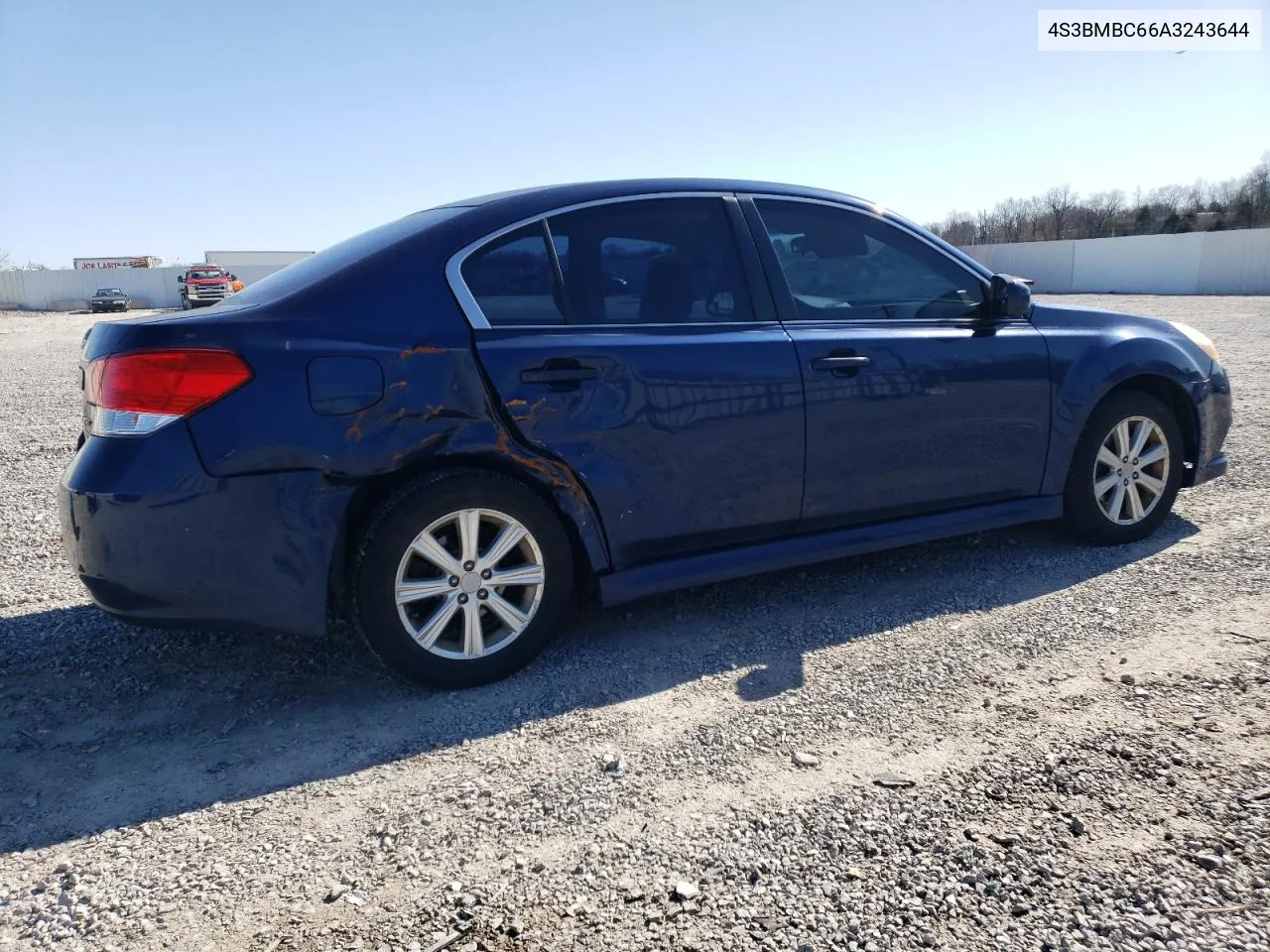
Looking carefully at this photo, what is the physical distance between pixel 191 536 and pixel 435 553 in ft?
2.43

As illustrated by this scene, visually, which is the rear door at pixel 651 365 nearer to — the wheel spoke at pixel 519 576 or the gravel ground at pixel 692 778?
the wheel spoke at pixel 519 576

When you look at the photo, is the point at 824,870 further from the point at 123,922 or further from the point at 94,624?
the point at 94,624

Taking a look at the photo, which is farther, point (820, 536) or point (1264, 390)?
point (1264, 390)

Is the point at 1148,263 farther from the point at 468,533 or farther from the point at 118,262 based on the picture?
the point at 118,262

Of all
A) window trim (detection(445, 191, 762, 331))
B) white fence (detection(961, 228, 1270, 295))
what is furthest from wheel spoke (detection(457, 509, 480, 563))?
white fence (detection(961, 228, 1270, 295))

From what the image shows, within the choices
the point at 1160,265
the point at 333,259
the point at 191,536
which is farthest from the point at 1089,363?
the point at 1160,265

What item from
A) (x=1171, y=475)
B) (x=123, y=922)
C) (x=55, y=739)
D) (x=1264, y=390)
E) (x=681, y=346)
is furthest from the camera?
(x=1264, y=390)

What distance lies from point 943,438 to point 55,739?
3.47 metres

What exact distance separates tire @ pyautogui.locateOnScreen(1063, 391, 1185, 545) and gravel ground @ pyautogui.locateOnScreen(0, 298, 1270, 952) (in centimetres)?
39

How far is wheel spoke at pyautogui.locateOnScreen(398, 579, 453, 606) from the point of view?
2.96 metres

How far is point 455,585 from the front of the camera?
3047 millimetres

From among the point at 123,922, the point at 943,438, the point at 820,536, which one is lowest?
the point at 123,922

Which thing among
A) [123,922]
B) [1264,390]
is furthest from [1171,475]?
[1264,390]

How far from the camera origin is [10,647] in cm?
347
